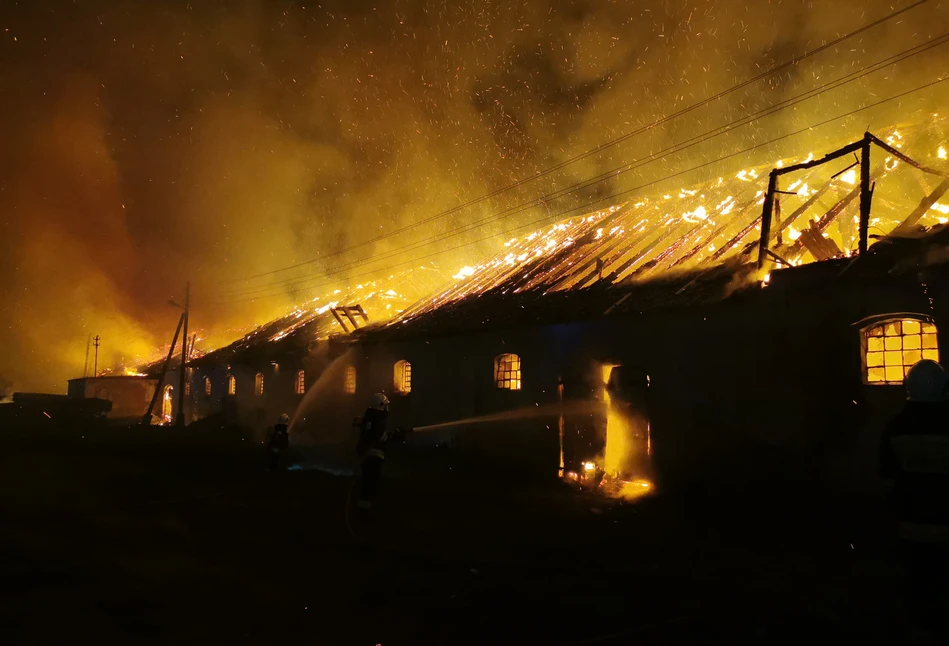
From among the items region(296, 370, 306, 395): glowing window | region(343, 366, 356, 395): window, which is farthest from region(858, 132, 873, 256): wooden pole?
region(296, 370, 306, 395): glowing window

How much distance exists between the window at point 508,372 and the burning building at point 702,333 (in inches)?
1.6

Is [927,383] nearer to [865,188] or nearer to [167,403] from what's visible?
[865,188]

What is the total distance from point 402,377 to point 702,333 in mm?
10270

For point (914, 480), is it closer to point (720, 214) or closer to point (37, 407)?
point (720, 214)

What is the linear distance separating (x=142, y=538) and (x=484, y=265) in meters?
18.1

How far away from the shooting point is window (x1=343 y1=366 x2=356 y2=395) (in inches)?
845

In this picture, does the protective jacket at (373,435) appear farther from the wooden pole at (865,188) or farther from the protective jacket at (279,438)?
the wooden pole at (865,188)

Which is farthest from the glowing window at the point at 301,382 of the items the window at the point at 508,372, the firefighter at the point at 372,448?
the firefighter at the point at 372,448

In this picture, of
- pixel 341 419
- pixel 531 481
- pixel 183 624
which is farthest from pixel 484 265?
pixel 183 624

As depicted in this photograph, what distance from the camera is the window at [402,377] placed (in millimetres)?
19125

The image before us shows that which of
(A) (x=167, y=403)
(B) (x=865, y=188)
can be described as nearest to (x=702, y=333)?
(B) (x=865, y=188)

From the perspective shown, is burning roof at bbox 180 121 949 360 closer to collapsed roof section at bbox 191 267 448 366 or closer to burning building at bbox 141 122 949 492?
burning building at bbox 141 122 949 492

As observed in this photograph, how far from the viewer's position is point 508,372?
51.1 feet

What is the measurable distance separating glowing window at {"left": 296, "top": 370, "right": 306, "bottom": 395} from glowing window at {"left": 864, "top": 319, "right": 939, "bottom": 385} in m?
19.9
